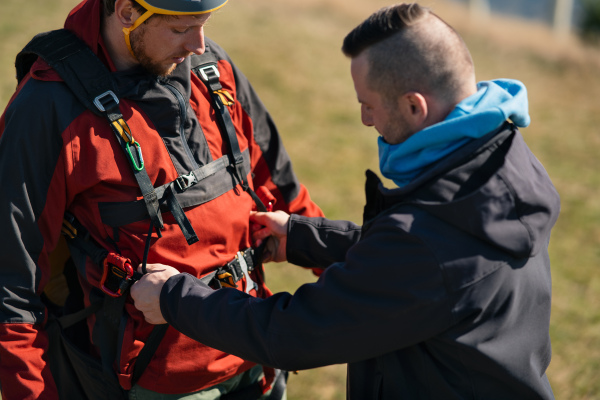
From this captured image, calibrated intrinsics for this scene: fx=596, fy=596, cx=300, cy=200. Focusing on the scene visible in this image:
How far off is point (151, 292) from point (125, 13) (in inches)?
43.5

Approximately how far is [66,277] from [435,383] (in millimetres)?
1746

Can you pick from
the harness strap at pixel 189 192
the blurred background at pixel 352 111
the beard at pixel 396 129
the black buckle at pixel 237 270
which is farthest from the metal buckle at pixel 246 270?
the blurred background at pixel 352 111

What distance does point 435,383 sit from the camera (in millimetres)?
2066

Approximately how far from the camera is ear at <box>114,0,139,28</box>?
234 centimetres

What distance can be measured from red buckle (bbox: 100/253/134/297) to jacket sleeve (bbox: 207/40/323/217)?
0.92m

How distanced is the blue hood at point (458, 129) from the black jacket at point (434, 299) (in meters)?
0.05

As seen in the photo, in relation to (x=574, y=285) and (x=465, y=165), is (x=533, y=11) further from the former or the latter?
(x=465, y=165)

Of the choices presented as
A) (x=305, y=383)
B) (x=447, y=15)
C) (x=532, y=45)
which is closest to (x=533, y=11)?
(x=447, y=15)

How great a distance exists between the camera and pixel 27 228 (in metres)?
2.25

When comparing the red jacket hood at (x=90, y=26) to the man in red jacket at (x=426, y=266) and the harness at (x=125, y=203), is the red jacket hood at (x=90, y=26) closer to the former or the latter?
the harness at (x=125, y=203)

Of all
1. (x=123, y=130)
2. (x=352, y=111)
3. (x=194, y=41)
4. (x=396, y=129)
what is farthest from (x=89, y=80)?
(x=352, y=111)

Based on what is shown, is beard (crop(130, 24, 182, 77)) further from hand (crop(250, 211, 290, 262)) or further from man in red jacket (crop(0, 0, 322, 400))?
hand (crop(250, 211, 290, 262))

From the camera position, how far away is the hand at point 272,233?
2775mm

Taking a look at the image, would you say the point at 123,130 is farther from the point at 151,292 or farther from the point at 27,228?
the point at 151,292
